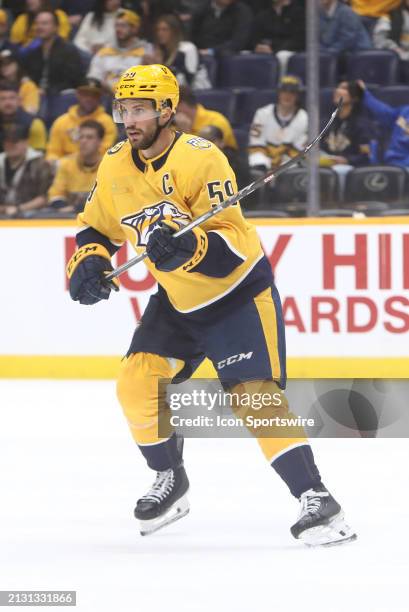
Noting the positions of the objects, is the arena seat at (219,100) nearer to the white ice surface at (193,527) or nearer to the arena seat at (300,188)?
the arena seat at (300,188)

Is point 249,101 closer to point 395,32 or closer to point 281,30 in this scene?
point 281,30

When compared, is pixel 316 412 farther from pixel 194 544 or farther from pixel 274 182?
pixel 194 544

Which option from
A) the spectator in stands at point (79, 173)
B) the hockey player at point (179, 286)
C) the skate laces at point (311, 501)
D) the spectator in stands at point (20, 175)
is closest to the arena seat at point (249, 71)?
the spectator in stands at point (79, 173)

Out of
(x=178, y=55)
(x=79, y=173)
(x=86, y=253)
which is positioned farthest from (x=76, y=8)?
(x=86, y=253)

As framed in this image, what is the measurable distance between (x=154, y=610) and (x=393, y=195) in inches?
142

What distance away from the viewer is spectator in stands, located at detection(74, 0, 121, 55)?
23.5ft

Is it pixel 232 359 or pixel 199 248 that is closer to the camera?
pixel 199 248

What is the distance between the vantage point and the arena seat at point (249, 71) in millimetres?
6875

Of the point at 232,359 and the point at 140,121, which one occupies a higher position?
the point at 140,121

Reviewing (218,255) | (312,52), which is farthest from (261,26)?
(218,255)

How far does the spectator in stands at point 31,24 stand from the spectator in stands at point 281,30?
110cm

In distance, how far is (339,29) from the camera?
684 cm

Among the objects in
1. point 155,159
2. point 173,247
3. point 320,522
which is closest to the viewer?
point 173,247

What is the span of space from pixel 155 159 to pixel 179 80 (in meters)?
3.57
